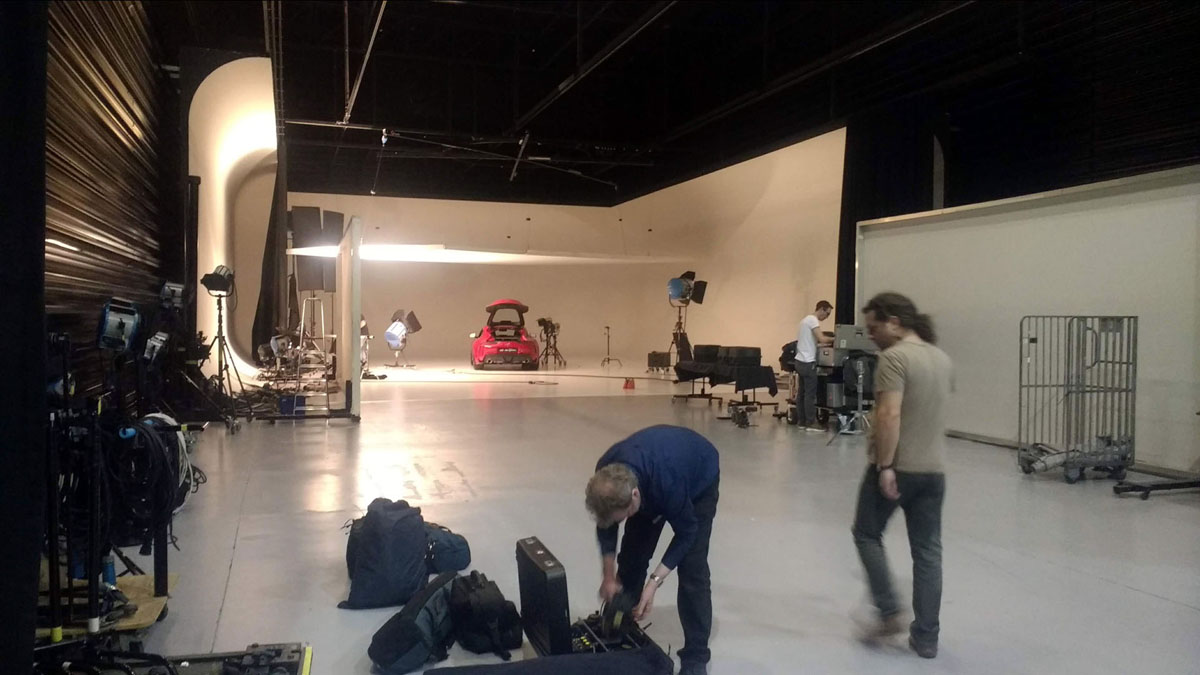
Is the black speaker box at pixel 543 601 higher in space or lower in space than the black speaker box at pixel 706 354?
lower

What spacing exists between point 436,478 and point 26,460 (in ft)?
15.0

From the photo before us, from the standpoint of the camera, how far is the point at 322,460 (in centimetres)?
696

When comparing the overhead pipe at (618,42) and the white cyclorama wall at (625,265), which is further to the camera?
the white cyclorama wall at (625,265)

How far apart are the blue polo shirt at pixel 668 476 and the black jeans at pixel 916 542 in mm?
879

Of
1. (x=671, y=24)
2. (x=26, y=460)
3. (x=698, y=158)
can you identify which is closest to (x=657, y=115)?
(x=698, y=158)

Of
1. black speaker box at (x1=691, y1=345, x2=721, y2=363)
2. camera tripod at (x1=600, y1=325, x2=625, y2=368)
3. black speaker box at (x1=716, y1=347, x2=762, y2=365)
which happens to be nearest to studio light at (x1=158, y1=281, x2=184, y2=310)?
black speaker box at (x1=716, y1=347, x2=762, y2=365)

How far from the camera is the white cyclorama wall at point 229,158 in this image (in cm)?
912

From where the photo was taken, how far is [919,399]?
3.17 m

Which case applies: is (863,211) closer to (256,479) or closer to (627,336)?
(256,479)

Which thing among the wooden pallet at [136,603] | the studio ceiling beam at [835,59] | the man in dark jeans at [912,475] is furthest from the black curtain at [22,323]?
the studio ceiling beam at [835,59]

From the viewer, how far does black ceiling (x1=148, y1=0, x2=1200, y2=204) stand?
8086 mm

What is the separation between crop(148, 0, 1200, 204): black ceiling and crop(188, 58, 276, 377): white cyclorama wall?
0.82m

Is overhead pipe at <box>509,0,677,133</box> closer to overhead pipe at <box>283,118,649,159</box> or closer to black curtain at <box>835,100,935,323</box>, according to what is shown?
overhead pipe at <box>283,118,649,159</box>

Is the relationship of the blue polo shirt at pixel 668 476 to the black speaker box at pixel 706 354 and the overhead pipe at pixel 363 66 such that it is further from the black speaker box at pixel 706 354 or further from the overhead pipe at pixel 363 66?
the black speaker box at pixel 706 354
